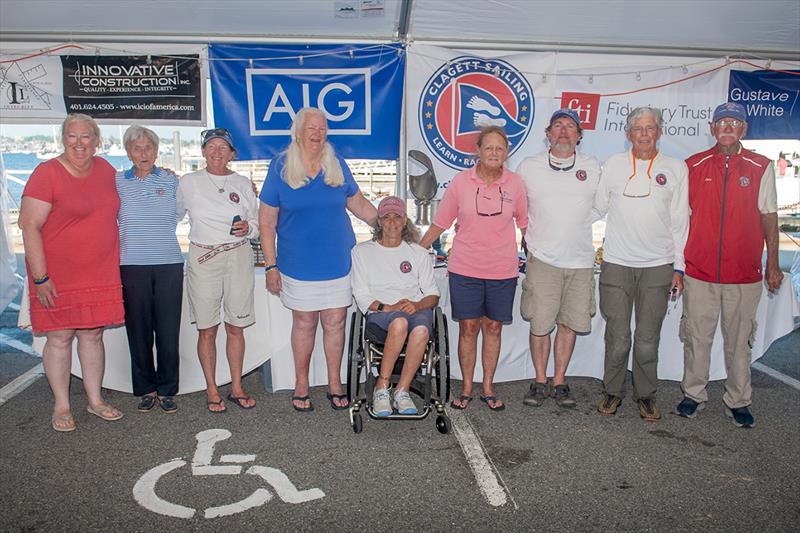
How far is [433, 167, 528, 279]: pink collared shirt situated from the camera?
3.60 meters

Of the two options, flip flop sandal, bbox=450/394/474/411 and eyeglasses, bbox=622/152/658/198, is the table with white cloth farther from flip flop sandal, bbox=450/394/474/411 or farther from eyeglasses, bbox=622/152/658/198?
eyeglasses, bbox=622/152/658/198

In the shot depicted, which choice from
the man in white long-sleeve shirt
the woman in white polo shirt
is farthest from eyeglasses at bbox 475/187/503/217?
the woman in white polo shirt

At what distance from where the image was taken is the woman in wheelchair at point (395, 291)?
3.48 meters

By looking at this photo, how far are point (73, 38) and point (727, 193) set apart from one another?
14.9 ft

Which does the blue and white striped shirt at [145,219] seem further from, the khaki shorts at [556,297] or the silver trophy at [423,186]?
the khaki shorts at [556,297]

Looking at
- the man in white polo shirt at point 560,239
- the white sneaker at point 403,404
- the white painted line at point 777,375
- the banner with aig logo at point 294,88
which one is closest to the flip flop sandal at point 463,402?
the man in white polo shirt at point 560,239

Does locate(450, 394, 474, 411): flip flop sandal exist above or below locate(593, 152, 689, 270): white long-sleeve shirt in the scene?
below

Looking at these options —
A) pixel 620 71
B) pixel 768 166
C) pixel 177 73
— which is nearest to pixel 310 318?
pixel 177 73

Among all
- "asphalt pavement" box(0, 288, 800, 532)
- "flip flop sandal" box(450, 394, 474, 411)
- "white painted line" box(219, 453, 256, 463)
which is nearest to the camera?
"asphalt pavement" box(0, 288, 800, 532)

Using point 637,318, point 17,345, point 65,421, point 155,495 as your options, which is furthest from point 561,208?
point 17,345

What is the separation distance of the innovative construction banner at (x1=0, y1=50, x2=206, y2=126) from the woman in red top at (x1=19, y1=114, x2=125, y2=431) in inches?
60.7

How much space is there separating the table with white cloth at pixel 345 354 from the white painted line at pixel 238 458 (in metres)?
0.95

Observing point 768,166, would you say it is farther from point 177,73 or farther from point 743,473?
point 177,73

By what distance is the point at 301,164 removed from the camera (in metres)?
3.47
